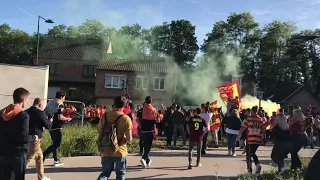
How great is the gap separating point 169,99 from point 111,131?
39.4 meters

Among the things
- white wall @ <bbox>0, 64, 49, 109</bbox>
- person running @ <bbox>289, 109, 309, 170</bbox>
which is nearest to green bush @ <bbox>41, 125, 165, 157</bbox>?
person running @ <bbox>289, 109, 309, 170</bbox>

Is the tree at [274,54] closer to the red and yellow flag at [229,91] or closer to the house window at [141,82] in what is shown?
the house window at [141,82]

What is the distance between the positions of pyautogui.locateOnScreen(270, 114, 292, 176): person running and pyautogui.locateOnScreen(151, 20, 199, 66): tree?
5775 centimetres

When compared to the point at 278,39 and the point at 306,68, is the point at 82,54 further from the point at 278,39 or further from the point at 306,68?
the point at 306,68

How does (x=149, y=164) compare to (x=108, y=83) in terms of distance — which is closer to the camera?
(x=149, y=164)

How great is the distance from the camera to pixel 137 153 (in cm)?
1263

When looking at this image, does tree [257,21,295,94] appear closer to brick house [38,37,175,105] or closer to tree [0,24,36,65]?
brick house [38,37,175,105]

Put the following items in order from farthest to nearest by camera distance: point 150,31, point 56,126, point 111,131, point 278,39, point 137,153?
point 150,31, point 278,39, point 137,153, point 56,126, point 111,131

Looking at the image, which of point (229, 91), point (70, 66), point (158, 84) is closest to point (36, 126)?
point (229, 91)

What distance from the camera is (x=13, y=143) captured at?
18.2ft

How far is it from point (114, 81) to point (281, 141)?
3670cm

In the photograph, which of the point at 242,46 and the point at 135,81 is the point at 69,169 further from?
the point at 242,46

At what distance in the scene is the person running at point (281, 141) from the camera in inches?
354

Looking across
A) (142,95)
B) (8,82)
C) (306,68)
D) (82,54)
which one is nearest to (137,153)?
(8,82)
